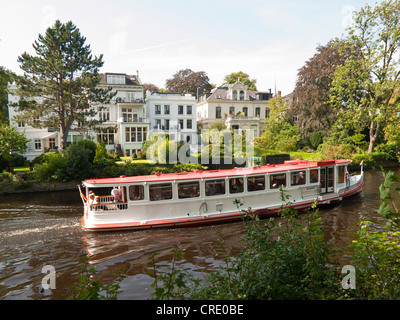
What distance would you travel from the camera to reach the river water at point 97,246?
32.8ft

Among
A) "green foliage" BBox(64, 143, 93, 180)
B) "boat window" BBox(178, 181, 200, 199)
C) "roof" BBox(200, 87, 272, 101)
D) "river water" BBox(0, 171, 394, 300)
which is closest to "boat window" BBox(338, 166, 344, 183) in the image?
"river water" BBox(0, 171, 394, 300)

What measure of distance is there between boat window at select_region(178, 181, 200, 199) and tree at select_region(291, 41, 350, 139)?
33.2 meters

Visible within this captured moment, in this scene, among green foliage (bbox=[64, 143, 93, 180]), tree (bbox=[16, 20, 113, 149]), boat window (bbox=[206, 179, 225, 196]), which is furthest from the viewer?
tree (bbox=[16, 20, 113, 149])

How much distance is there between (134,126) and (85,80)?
11.8 metres

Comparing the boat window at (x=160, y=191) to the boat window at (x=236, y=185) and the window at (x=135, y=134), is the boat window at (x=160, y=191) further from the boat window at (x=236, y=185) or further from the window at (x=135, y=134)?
the window at (x=135, y=134)

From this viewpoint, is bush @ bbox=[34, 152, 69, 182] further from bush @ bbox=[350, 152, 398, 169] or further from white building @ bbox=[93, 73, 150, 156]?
bush @ bbox=[350, 152, 398, 169]

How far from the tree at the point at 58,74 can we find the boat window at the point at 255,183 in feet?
82.1

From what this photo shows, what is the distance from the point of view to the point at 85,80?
1319 inches

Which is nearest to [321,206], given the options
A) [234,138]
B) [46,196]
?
[234,138]

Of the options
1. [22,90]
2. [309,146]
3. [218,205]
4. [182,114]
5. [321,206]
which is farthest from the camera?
[182,114]

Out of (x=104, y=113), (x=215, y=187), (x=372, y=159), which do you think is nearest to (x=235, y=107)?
(x=104, y=113)

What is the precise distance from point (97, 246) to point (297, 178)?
11785 mm

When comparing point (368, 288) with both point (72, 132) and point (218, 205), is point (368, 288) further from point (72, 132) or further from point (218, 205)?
point (72, 132)

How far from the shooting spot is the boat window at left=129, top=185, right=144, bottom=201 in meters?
15.0
